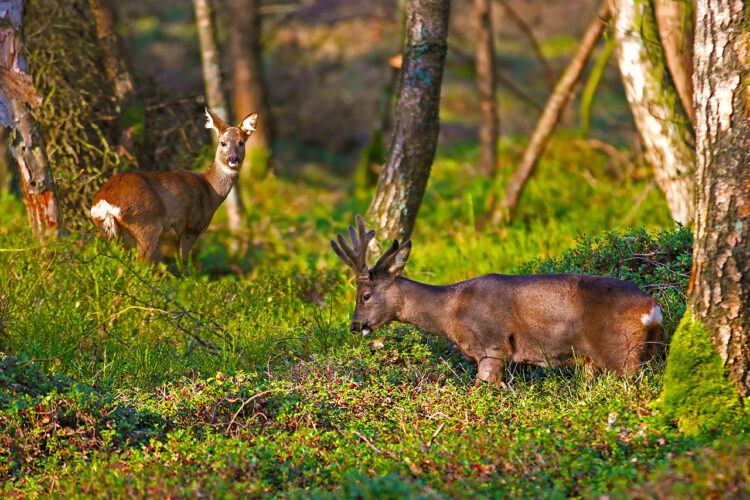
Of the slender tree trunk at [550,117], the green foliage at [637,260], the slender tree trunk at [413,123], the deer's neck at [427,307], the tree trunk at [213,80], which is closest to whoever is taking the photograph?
the deer's neck at [427,307]

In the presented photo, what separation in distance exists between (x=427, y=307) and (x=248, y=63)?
10.8 m

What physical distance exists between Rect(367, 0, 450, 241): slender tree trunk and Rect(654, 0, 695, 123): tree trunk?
97.2 inches

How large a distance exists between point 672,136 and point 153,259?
17.2ft

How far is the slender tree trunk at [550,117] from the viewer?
10230mm

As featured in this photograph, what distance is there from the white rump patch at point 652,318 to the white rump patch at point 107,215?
4.10 metres

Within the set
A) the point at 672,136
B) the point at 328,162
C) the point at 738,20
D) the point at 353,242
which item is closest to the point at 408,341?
the point at 353,242

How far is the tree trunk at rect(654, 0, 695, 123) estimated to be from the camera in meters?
8.38

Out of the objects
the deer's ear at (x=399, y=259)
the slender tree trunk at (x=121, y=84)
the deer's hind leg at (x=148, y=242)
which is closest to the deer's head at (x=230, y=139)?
the deer's hind leg at (x=148, y=242)

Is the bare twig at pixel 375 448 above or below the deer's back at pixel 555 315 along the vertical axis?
below

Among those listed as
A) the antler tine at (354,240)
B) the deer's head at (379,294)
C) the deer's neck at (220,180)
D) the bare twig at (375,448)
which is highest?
the deer's neck at (220,180)

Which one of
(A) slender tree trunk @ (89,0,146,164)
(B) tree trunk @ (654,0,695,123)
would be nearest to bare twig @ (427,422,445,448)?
(B) tree trunk @ (654,0,695,123)

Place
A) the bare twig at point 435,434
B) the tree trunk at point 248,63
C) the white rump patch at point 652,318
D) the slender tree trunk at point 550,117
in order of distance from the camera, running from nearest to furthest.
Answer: the bare twig at point 435,434 < the white rump patch at point 652,318 < the slender tree trunk at point 550,117 < the tree trunk at point 248,63

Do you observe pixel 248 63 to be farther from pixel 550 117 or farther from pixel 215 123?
pixel 215 123

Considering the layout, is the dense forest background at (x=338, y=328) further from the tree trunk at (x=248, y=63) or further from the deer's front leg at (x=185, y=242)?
the tree trunk at (x=248, y=63)
